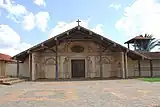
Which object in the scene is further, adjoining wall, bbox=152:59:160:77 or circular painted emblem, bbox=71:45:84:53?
adjoining wall, bbox=152:59:160:77

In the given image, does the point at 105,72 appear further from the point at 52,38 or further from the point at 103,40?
the point at 52,38

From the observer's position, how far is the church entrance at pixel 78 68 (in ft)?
90.8

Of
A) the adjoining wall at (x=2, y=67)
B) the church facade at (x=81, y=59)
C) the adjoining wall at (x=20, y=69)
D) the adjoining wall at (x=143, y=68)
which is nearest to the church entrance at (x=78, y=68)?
the church facade at (x=81, y=59)

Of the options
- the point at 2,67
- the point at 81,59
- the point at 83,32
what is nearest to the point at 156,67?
the point at 81,59

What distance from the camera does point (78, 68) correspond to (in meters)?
27.8

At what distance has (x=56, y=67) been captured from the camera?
25391 mm

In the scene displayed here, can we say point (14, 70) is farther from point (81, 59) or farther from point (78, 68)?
point (81, 59)

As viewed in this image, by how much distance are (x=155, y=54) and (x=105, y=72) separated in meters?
6.69

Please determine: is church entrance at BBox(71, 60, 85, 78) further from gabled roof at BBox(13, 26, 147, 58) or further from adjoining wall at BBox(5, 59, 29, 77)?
adjoining wall at BBox(5, 59, 29, 77)

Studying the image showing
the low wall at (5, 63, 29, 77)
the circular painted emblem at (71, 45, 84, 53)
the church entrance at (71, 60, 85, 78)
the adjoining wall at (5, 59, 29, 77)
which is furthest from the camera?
the low wall at (5, 63, 29, 77)

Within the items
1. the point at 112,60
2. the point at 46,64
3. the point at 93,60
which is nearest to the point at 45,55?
the point at 46,64

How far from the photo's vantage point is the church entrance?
90.8 ft

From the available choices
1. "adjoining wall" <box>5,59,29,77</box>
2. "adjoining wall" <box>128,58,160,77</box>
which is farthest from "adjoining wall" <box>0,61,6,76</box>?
"adjoining wall" <box>128,58,160,77</box>

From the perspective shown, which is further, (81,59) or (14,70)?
(14,70)
